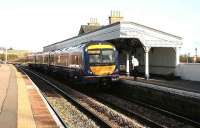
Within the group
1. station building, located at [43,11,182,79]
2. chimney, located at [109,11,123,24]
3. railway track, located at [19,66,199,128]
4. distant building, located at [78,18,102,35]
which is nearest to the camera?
railway track, located at [19,66,199,128]

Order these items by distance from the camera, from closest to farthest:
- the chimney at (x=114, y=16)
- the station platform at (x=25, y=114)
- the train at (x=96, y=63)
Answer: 1. the station platform at (x=25, y=114)
2. the train at (x=96, y=63)
3. the chimney at (x=114, y=16)

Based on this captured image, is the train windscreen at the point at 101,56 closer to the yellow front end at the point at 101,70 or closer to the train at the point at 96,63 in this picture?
the train at the point at 96,63

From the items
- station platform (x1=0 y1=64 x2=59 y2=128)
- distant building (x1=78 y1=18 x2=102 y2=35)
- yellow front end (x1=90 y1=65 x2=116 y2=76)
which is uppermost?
distant building (x1=78 y1=18 x2=102 y2=35)

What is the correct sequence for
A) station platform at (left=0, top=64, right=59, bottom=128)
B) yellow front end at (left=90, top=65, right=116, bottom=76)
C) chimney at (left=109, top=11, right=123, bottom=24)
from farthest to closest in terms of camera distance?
1. chimney at (left=109, top=11, right=123, bottom=24)
2. yellow front end at (left=90, top=65, right=116, bottom=76)
3. station platform at (left=0, top=64, right=59, bottom=128)

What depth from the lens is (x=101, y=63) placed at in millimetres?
24094

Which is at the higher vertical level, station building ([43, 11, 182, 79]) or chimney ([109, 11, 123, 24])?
chimney ([109, 11, 123, 24])

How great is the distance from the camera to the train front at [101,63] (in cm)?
2383

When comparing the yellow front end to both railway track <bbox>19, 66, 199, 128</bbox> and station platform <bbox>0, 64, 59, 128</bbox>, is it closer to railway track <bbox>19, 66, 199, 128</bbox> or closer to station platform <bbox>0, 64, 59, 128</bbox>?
railway track <bbox>19, 66, 199, 128</bbox>

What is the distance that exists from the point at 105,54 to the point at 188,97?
7785 mm

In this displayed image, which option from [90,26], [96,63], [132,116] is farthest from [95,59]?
[90,26]

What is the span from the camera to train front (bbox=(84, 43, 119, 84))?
23828mm

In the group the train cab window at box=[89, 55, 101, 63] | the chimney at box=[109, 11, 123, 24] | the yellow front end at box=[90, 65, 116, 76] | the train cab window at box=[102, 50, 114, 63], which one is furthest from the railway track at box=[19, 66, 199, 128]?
the chimney at box=[109, 11, 123, 24]

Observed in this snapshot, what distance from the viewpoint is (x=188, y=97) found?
17.5 m

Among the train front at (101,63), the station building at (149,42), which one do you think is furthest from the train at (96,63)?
the station building at (149,42)
